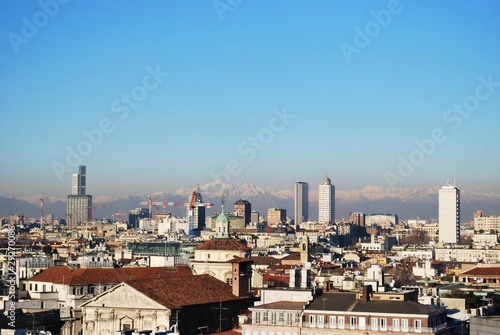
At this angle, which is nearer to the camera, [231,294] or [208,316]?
[208,316]

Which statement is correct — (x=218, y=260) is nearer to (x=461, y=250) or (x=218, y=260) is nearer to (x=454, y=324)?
(x=454, y=324)

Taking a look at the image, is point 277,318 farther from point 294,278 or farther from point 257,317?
point 294,278

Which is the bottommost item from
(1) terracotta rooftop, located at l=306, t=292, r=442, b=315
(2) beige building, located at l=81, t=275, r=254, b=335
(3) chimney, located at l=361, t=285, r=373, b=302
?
(2) beige building, located at l=81, t=275, r=254, b=335

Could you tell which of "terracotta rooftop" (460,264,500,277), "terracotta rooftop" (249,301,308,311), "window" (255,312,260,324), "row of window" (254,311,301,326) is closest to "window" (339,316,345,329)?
"row of window" (254,311,301,326)

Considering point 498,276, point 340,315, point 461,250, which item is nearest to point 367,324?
point 340,315

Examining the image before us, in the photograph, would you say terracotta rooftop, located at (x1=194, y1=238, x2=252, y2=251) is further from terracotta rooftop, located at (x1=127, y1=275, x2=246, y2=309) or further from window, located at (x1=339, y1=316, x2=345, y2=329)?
window, located at (x1=339, y1=316, x2=345, y2=329)
